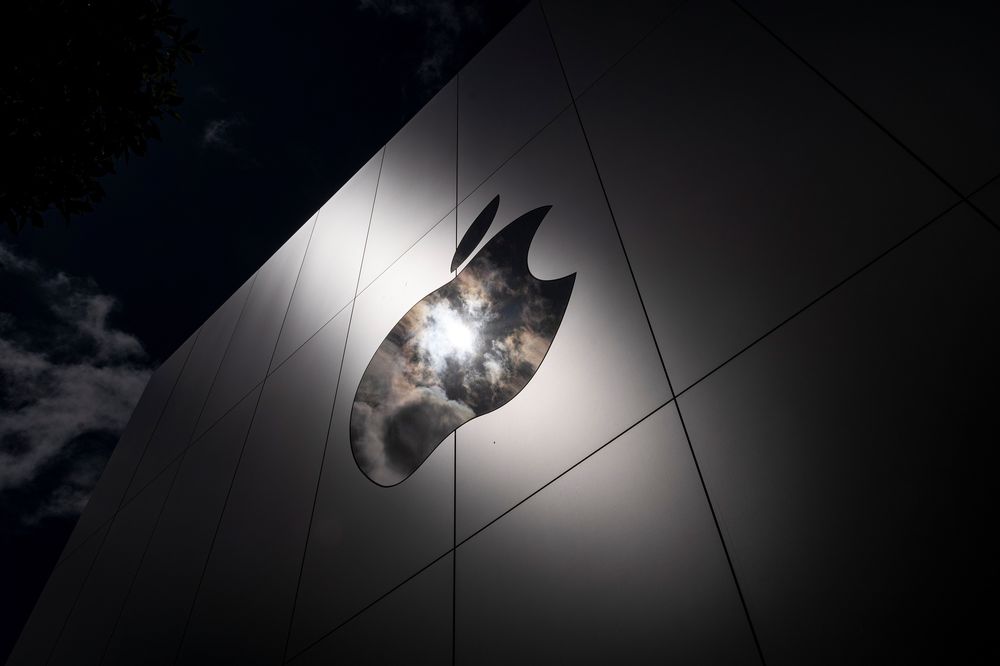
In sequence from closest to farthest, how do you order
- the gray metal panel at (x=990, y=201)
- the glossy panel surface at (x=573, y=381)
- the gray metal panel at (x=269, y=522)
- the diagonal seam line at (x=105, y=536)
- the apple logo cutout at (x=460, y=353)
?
the gray metal panel at (x=990, y=201) < the glossy panel surface at (x=573, y=381) < the apple logo cutout at (x=460, y=353) < the gray metal panel at (x=269, y=522) < the diagonal seam line at (x=105, y=536)

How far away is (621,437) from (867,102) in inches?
80.2

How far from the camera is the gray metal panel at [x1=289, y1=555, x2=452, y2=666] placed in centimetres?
296

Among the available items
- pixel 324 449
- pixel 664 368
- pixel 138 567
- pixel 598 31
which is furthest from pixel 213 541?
pixel 598 31

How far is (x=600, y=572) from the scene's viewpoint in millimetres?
2475

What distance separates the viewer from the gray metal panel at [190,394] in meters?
8.16

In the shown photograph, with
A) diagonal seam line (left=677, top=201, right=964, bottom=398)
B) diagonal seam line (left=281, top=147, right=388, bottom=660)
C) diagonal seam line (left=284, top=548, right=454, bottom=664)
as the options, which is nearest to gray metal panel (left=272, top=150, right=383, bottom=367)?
diagonal seam line (left=281, top=147, right=388, bottom=660)

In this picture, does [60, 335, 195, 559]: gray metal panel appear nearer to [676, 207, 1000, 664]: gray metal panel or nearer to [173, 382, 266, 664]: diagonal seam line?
[173, 382, 266, 664]: diagonal seam line

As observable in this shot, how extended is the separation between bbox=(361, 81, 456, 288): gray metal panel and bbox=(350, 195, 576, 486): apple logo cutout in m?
1.11

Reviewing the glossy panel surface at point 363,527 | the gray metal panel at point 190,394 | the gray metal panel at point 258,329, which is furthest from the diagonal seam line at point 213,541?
the gray metal panel at point 190,394

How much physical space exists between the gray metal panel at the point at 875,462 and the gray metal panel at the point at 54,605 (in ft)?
31.3

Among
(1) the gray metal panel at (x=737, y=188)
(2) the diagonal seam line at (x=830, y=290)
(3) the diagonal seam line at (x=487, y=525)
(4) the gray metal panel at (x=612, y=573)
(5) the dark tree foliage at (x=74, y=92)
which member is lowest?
(4) the gray metal panel at (x=612, y=573)

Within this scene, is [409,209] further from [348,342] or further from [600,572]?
[600,572]

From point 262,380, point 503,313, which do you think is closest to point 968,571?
point 503,313

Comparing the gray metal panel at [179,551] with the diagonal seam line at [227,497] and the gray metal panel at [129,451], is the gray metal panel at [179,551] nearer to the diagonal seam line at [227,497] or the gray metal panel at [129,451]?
the diagonal seam line at [227,497]
